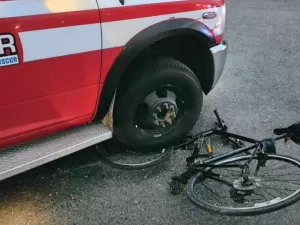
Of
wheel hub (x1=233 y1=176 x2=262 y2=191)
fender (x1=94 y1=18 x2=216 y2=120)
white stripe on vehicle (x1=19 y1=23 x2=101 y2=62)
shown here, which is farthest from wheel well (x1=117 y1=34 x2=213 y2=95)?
wheel hub (x1=233 y1=176 x2=262 y2=191)

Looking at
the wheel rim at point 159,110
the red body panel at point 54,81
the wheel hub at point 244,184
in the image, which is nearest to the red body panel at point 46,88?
the red body panel at point 54,81

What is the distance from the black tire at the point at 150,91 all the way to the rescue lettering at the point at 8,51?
3.06 feet

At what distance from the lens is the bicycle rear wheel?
2660 mm

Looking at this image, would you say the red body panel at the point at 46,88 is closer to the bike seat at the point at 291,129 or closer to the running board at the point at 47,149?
the running board at the point at 47,149

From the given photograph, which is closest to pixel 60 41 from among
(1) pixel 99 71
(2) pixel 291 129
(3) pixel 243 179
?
(1) pixel 99 71

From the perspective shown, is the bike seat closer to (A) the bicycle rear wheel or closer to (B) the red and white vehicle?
(A) the bicycle rear wheel

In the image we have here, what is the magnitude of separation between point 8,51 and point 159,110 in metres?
1.31

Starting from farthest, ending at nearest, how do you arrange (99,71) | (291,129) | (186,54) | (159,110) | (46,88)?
1. (186,54)
2. (159,110)
3. (291,129)
4. (99,71)
5. (46,88)

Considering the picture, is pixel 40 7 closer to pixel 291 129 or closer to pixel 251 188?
pixel 251 188

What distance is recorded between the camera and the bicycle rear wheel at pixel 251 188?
2.66m

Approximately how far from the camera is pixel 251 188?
2721mm

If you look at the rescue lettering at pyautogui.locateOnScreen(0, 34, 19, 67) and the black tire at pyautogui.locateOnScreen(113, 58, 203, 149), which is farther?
the black tire at pyautogui.locateOnScreen(113, 58, 203, 149)

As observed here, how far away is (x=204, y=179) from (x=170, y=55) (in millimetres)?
1078

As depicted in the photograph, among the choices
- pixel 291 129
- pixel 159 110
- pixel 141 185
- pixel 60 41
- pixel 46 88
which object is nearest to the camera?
pixel 60 41
